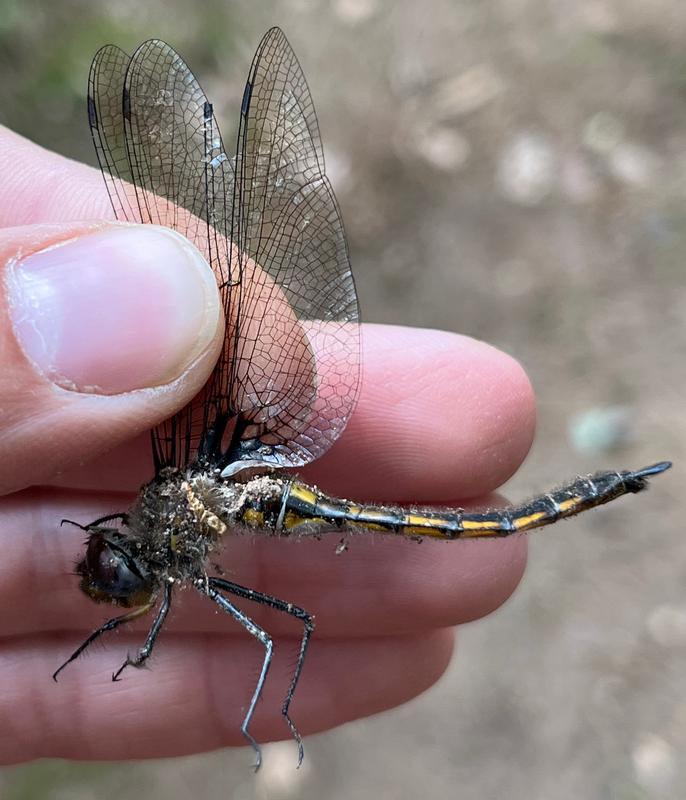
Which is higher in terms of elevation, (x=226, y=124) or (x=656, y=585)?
(x=226, y=124)

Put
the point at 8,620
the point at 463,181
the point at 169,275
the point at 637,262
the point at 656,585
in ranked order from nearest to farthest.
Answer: the point at 169,275 → the point at 8,620 → the point at 656,585 → the point at 637,262 → the point at 463,181

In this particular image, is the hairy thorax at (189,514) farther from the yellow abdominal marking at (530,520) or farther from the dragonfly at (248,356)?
the yellow abdominal marking at (530,520)

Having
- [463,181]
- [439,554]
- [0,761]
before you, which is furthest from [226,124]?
[0,761]

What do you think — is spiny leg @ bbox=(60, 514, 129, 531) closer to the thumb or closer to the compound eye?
the compound eye

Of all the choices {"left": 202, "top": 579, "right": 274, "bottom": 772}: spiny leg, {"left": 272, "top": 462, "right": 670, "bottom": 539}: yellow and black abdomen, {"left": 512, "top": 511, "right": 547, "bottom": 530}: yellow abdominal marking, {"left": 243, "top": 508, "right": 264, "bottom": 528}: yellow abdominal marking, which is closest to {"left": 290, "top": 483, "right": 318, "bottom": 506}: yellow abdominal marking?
{"left": 272, "top": 462, "right": 670, "bottom": 539}: yellow and black abdomen

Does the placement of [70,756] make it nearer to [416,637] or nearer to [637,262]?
[416,637]

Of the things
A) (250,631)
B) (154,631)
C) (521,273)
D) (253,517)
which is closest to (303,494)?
(253,517)
